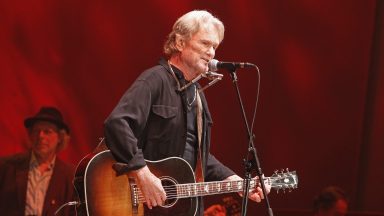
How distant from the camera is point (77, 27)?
6129 millimetres

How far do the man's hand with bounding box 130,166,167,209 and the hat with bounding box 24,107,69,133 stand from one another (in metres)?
2.68

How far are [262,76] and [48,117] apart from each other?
2.05 m

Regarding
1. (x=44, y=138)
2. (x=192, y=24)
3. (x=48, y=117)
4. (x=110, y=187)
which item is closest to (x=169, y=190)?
(x=110, y=187)

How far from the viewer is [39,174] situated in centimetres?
587

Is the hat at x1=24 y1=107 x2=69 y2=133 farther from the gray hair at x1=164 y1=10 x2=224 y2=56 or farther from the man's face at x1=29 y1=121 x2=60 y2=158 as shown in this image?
the gray hair at x1=164 y1=10 x2=224 y2=56

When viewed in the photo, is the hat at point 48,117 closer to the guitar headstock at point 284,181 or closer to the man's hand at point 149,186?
the guitar headstock at point 284,181

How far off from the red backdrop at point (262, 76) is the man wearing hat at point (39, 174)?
310mm

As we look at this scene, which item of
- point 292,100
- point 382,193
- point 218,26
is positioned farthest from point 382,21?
point 218,26

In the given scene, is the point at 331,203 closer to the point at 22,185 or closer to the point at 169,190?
the point at 169,190

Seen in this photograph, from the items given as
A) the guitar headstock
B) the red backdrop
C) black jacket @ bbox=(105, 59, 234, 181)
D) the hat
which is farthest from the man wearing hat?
the guitar headstock

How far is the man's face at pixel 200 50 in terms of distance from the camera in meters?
3.81

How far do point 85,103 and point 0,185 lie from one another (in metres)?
1.09

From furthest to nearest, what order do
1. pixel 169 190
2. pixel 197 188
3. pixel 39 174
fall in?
1. pixel 39 174
2. pixel 197 188
3. pixel 169 190

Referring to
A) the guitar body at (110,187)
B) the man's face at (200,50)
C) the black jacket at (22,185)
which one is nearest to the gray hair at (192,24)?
the man's face at (200,50)
